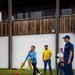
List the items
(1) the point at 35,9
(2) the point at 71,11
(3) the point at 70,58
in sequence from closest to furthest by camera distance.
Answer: (3) the point at 70,58, (2) the point at 71,11, (1) the point at 35,9

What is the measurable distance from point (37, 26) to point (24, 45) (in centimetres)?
202

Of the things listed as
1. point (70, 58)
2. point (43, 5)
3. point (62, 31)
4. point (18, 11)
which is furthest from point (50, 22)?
point (70, 58)

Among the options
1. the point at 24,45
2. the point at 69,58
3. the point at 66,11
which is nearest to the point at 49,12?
the point at 66,11

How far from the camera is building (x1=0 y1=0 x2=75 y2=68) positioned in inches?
1078

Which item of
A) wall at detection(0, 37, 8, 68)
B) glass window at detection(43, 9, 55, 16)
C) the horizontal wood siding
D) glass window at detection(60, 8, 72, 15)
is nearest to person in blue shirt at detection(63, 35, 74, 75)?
the horizontal wood siding

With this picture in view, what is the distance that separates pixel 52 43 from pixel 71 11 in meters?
3.64

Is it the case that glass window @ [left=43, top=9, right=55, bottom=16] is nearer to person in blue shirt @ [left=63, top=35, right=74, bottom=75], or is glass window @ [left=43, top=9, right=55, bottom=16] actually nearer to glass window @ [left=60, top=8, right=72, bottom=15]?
glass window @ [left=60, top=8, right=72, bottom=15]

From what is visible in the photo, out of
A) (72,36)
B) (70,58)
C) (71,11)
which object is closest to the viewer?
→ (70,58)

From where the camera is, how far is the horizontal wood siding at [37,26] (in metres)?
27.1

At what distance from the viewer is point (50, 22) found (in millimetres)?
27859

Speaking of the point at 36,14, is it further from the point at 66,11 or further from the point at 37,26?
the point at 66,11

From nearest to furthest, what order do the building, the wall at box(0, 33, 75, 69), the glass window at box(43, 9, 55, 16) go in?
the building < the wall at box(0, 33, 75, 69) < the glass window at box(43, 9, 55, 16)

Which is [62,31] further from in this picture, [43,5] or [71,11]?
[43,5]

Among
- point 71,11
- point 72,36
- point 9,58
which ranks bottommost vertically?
point 9,58
